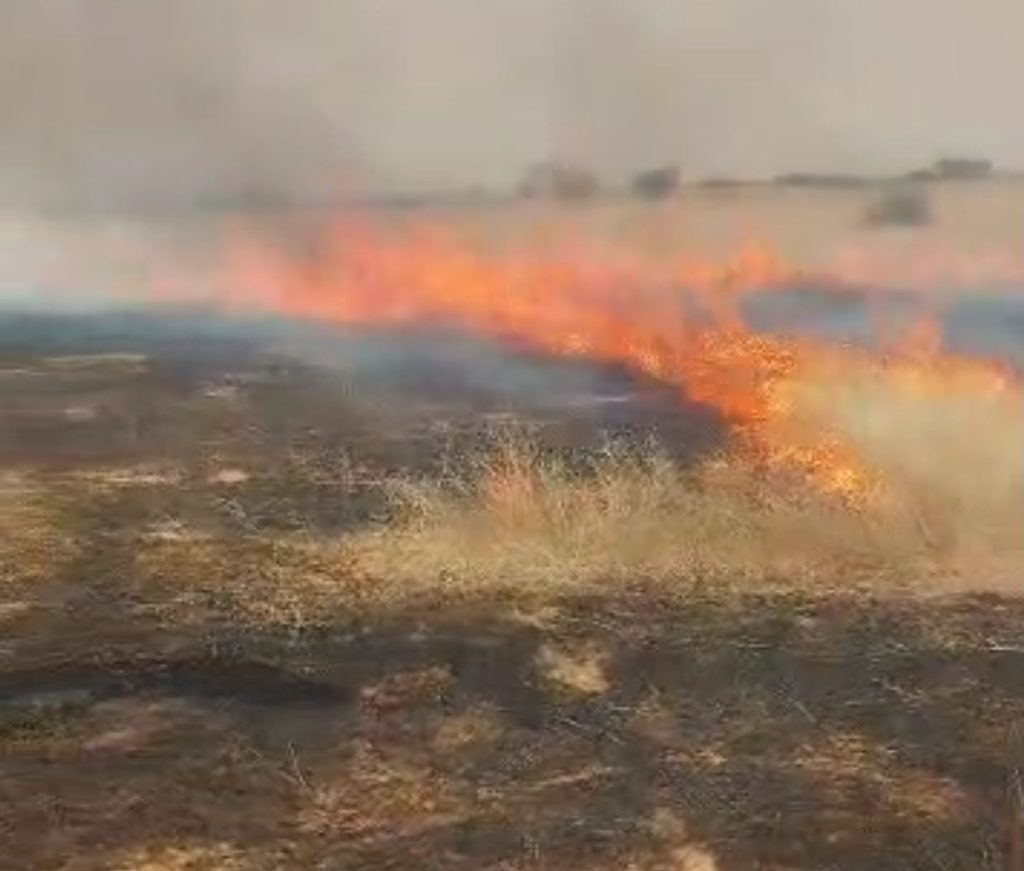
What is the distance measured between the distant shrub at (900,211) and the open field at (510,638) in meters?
11.9

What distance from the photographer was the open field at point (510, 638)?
11516mm

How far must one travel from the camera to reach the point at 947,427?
23.1 meters

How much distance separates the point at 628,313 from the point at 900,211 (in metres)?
8.88

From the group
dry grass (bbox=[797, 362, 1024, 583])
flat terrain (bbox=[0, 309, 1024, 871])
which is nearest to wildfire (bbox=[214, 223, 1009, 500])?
dry grass (bbox=[797, 362, 1024, 583])

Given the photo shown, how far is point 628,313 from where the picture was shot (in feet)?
117

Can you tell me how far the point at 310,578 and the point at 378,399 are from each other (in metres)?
12.6

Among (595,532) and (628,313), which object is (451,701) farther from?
(628,313)

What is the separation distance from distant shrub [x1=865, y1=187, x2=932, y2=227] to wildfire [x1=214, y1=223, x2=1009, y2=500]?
3463 millimetres

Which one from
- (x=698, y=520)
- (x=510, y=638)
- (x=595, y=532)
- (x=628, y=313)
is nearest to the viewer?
(x=510, y=638)

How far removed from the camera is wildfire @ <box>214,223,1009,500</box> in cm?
2542

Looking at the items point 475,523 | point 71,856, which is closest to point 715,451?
point 475,523

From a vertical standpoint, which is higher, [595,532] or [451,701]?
[595,532]

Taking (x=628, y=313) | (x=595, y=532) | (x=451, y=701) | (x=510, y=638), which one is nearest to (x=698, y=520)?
(x=595, y=532)

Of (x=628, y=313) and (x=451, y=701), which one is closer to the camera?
(x=451, y=701)
